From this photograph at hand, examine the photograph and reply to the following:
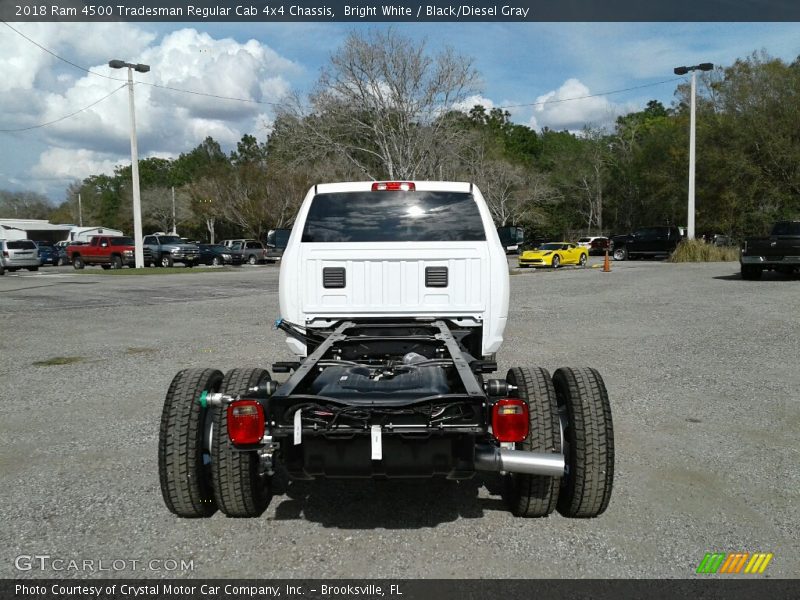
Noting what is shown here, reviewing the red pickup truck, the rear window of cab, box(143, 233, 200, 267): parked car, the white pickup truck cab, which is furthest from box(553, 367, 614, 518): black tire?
box(143, 233, 200, 267): parked car

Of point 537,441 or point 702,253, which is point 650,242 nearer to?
point 702,253

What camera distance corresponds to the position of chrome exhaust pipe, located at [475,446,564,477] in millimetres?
3119

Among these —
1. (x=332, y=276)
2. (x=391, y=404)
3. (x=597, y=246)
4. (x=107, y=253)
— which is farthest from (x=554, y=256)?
(x=391, y=404)

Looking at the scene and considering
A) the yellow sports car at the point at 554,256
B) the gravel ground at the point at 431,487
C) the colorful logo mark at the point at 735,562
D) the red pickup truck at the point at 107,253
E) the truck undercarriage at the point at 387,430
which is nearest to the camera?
the truck undercarriage at the point at 387,430

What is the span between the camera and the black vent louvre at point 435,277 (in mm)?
5324

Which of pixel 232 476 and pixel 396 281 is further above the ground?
pixel 396 281

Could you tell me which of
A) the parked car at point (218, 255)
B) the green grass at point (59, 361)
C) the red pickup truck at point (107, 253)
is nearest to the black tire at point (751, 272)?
the green grass at point (59, 361)

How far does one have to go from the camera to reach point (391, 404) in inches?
122

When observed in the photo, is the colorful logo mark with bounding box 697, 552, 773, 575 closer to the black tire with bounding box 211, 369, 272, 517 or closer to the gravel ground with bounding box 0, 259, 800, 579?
the gravel ground with bounding box 0, 259, 800, 579

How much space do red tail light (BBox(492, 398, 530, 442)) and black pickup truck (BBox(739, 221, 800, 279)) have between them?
1878 centimetres

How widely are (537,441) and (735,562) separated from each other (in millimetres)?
1108

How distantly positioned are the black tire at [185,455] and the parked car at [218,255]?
36928 millimetres

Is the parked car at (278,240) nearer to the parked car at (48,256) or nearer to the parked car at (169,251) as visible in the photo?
the parked car at (169,251)

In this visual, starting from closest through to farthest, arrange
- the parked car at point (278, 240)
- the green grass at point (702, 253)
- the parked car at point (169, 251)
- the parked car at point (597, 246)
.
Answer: the parked car at point (278, 240) → the green grass at point (702, 253) → the parked car at point (169, 251) → the parked car at point (597, 246)
